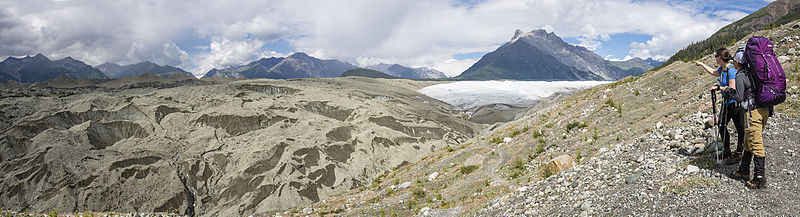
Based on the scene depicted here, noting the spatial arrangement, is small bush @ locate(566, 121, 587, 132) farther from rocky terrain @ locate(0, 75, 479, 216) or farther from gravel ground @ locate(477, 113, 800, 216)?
rocky terrain @ locate(0, 75, 479, 216)

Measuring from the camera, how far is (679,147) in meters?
8.20

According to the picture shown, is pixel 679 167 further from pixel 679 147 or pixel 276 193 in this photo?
pixel 276 193

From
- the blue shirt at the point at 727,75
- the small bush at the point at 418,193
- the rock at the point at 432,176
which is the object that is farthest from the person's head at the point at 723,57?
the rock at the point at 432,176

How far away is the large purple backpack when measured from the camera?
598 centimetres

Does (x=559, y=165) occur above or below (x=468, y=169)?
above

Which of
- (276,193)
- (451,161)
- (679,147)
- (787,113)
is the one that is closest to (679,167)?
(679,147)

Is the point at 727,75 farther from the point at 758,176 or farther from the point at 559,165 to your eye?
the point at 559,165

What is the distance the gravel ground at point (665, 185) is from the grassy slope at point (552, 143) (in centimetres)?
154

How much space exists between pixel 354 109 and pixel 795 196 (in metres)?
57.3

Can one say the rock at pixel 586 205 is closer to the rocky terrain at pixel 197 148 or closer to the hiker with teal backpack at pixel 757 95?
the hiker with teal backpack at pixel 757 95

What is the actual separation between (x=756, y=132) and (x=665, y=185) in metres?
1.68

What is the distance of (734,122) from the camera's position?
6.73 m

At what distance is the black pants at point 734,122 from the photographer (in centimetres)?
655

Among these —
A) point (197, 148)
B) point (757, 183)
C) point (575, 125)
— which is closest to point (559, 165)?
point (757, 183)
